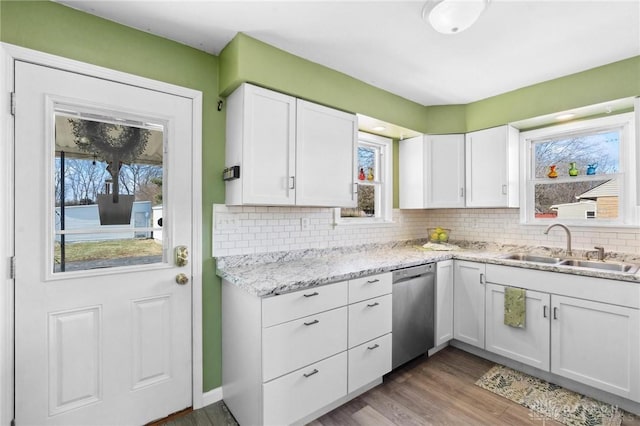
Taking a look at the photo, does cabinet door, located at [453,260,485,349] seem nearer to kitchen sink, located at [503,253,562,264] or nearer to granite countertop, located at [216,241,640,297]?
granite countertop, located at [216,241,640,297]

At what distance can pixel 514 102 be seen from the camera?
293cm

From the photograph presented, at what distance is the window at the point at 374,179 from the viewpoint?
133 inches

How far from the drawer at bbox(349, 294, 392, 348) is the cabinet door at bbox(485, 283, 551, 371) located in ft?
3.33

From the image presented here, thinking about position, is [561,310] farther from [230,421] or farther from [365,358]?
[230,421]

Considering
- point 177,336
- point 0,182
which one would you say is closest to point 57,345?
point 177,336

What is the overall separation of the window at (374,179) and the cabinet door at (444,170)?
43cm

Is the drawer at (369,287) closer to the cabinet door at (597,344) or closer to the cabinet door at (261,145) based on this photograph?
the cabinet door at (261,145)

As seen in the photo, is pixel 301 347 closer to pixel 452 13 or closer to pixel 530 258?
pixel 452 13

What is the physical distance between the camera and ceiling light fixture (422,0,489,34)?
1495 mm

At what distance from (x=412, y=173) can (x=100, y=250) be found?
298 cm

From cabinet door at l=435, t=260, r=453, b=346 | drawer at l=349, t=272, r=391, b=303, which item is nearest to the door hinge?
drawer at l=349, t=272, r=391, b=303

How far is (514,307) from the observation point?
2.49 m

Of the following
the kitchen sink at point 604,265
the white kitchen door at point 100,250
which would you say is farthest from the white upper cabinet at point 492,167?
the white kitchen door at point 100,250

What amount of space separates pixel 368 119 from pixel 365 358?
204 centimetres
